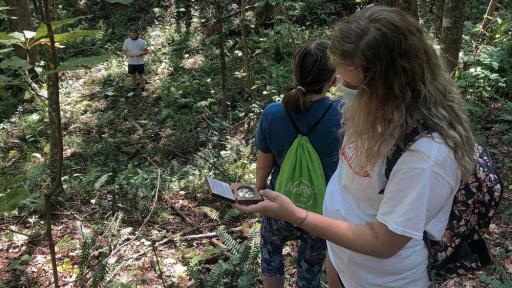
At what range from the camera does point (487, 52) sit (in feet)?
28.3

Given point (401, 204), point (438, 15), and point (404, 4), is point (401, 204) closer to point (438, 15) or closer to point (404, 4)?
point (404, 4)

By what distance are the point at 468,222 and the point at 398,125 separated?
562 millimetres

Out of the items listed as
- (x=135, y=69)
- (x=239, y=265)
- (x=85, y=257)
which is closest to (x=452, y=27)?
(x=239, y=265)

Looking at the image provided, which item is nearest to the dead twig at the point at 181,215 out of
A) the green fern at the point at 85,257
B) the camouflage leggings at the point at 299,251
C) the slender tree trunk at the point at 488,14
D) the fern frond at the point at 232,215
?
the fern frond at the point at 232,215

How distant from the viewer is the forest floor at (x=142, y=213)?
4.30 meters

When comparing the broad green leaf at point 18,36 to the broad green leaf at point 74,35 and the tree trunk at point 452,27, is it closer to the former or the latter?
the broad green leaf at point 74,35

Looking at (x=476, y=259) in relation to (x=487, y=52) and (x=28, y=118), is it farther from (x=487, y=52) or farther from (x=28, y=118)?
(x=28, y=118)

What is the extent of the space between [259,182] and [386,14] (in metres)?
1.78

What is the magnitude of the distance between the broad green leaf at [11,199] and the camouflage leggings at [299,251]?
61.1 inches

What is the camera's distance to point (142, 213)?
18.4ft

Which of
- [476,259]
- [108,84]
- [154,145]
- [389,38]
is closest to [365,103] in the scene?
[389,38]

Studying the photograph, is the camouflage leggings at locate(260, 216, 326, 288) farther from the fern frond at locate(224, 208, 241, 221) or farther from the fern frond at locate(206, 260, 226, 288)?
the fern frond at locate(224, 208, 241, 221)

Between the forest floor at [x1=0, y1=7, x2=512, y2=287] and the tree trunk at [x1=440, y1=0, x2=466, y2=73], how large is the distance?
50.0 inches

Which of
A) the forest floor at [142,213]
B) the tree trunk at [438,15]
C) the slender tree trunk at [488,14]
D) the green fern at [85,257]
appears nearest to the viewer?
the green fern at [85,257]
